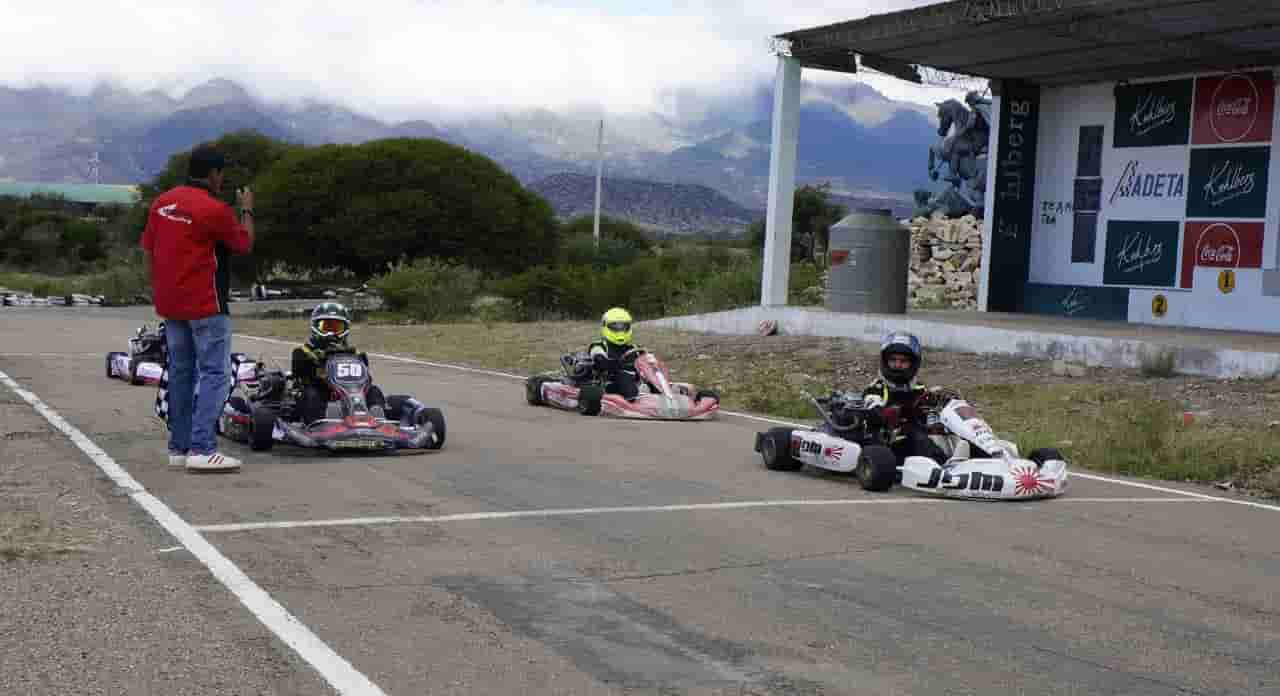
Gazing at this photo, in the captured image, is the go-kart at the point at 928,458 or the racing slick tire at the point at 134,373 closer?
the go-kart at the point at 928,458

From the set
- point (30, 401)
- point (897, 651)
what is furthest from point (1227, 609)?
point (30, 401)

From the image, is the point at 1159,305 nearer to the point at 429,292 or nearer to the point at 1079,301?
the point at 1079,301

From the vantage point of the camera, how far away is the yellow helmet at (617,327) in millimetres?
15352

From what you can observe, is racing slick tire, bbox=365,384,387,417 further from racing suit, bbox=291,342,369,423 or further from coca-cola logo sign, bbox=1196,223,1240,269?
coca-cola logo sign, bbox=1196,223,1240,269

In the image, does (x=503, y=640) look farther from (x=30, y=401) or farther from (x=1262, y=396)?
(x=1262, y=396)

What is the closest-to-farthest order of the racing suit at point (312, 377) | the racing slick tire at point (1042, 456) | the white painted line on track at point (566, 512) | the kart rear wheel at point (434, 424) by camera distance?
the white painted line on track at point (566, 512)
the racing slick tire at point (1042, 456)
the kart rear wheel at point (434, 424)
the racing suit at point (312, 377)

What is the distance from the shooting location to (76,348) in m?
23.4

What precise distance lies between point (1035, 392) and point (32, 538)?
477 inches

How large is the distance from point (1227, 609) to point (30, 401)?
11517 millimetres

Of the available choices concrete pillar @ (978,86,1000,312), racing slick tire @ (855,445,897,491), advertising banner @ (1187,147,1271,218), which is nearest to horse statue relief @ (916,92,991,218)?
concrete pillar @ (978,86,1000,312)

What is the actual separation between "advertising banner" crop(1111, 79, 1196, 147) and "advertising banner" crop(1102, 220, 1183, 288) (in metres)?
1.32

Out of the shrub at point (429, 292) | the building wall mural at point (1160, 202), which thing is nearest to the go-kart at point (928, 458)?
the building wall mural at point (1160, 202)

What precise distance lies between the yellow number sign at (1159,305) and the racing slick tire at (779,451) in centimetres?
1443

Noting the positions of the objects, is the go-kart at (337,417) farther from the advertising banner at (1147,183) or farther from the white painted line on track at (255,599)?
the advertising banner at (1147,183)
